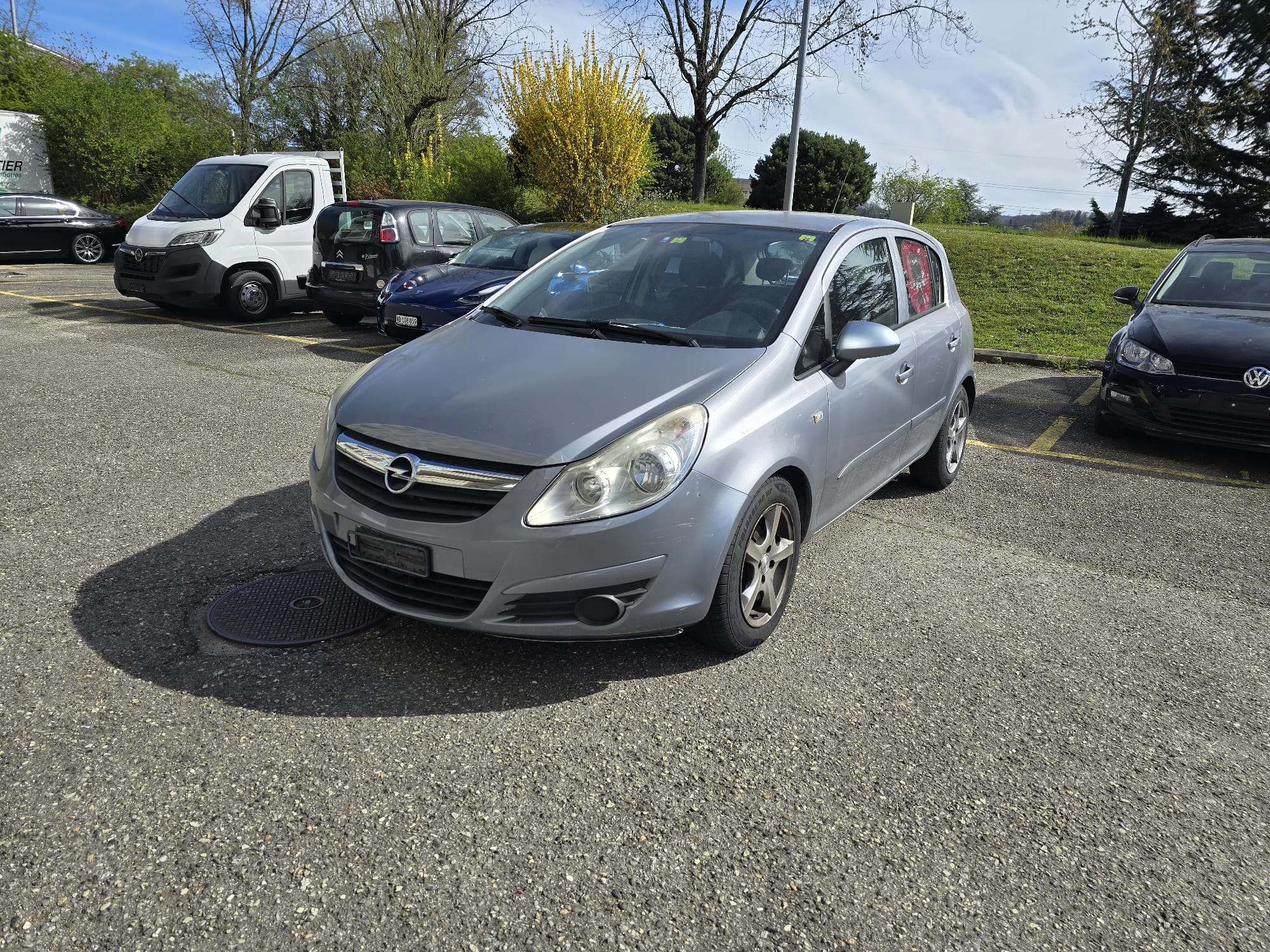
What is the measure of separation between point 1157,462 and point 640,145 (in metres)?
13.8

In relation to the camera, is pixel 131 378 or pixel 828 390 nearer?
pixel 828 390

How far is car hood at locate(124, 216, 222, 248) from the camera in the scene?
37.6 ft

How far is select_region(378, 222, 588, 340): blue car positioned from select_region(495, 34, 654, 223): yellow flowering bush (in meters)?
7.11

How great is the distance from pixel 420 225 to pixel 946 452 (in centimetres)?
779

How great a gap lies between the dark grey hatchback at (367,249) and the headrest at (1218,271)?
7.89m

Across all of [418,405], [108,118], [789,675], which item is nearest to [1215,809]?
[789,675]

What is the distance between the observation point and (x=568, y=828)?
8.38ft

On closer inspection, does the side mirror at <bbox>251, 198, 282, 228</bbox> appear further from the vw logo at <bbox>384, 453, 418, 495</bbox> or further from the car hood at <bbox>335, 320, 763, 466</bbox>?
the vw logo at <bbox>384, 453, 418, 495</bbox>

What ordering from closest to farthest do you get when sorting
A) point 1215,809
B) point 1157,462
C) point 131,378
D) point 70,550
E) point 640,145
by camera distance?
point 1215,809 < point 70,550 < point 1157,462 < point 131,378 < point 640,145

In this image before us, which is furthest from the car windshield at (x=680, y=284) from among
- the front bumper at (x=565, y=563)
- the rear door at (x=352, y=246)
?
the rear door at (x=352, y=246)

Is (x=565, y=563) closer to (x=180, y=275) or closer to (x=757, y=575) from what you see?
(x=757, y=575)

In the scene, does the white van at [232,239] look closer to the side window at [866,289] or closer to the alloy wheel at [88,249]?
the alloy wheel at [88,249]

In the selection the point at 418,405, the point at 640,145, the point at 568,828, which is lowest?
the point at 568,828

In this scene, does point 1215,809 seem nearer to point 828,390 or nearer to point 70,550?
point 828,390
